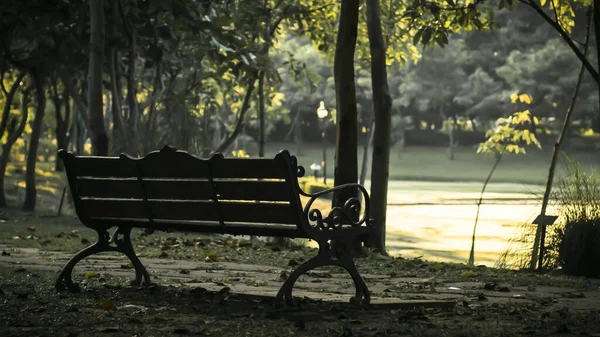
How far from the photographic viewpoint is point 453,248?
73.2ft

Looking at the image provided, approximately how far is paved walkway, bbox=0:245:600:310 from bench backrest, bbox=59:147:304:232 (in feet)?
2.07

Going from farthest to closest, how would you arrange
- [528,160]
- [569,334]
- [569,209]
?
[528,160]
[569,209]
[569,334]

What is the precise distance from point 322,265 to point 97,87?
7.04 metres

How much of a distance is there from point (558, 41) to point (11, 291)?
54811mm

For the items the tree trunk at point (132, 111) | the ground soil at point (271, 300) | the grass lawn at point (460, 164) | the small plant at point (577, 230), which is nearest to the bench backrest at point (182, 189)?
the ground soil at point (271, 300)

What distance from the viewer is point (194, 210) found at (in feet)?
23.5

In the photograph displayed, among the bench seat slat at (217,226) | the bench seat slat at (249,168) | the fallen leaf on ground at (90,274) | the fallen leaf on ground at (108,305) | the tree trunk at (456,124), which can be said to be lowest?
the fallen leaf on ground at (90,274)

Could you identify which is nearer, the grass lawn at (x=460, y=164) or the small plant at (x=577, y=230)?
the small plant at (x=577, y=230)

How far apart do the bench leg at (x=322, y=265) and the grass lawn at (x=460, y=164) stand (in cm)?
4648

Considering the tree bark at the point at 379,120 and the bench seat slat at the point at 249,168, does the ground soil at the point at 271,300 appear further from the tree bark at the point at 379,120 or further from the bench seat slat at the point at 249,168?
the tree bark at the point at 379,120

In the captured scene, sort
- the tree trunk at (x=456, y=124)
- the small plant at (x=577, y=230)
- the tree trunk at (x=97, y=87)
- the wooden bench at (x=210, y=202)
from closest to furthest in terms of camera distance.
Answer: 1. the wooden bench at (x=210, y=202)
2. the small plant at (x=577, y=230)
3. the tree trunk at (x=97, y=87)
4. the tree trunk at (x=456, y=124)

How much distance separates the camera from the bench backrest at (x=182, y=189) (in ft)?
21.5

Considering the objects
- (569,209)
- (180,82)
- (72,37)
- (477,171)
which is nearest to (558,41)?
(477,171)

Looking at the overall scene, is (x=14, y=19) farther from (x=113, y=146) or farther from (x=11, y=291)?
(x=11, y=291)
